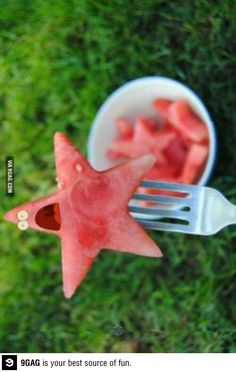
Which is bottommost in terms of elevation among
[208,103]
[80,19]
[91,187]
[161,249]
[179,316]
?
[179,316]

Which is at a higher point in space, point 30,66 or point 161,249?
point 30,66

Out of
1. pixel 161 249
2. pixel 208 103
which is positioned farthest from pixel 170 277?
pixel 208 103

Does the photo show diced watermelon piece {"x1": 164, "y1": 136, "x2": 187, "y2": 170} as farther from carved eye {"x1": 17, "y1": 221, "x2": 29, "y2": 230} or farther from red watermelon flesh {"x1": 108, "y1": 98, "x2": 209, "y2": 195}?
carved eye {"x1": 17, "y1": 221, "x2": 29, "y2": 230}

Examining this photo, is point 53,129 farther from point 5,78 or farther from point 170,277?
point 170,277

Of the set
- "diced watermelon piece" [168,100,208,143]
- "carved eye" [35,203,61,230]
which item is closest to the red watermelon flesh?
"diced watermelon piece" [168,100,208,143]
